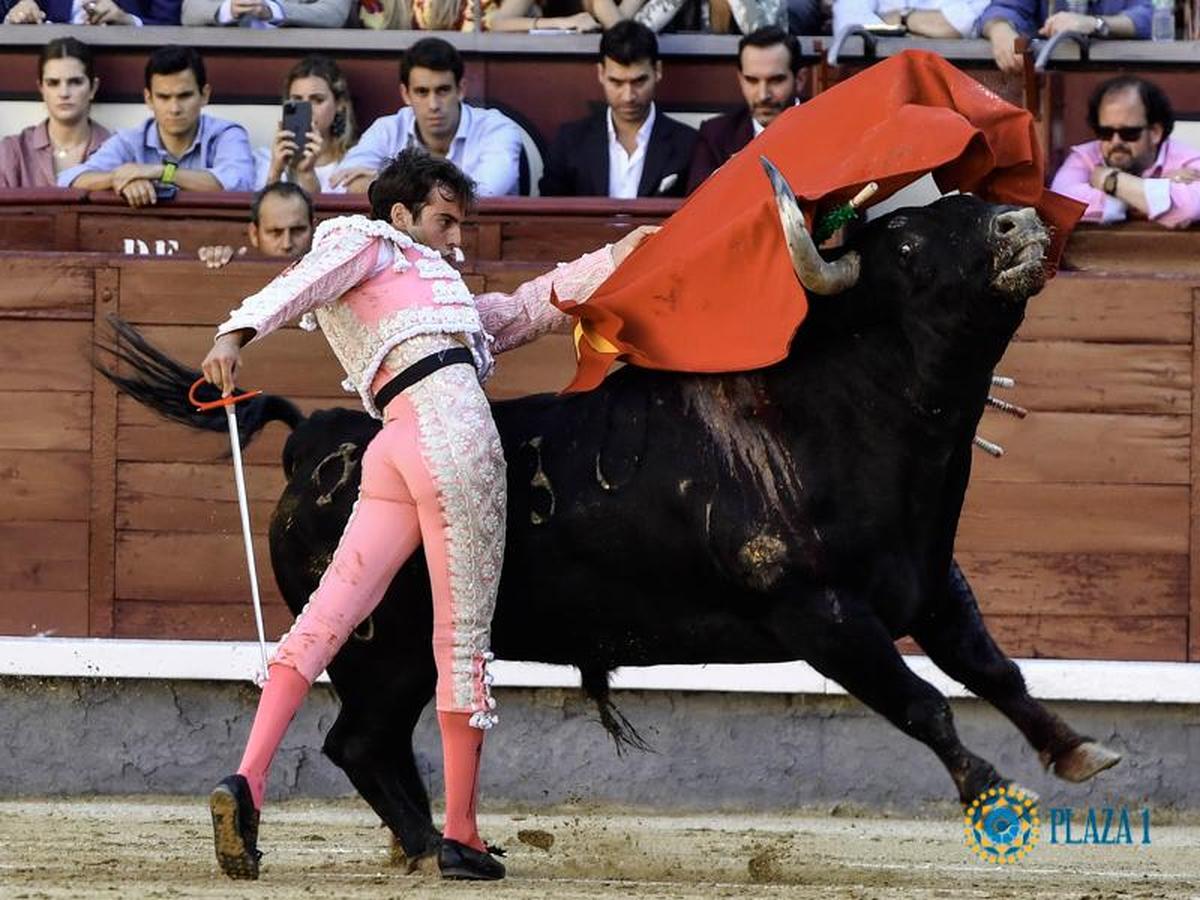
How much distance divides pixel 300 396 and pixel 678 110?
57.2 inches

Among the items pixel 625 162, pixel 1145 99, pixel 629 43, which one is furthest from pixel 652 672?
pixel 1145 99

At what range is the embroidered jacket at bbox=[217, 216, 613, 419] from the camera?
485cm

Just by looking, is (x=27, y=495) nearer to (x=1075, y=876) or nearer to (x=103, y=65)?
(x=103, y=65)

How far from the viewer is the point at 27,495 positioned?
7078 millimetres

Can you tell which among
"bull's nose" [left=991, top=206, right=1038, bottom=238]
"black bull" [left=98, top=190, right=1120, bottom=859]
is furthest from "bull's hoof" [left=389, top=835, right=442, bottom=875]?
"bull's nose" [left=991, top=206, right=1038, bottom=238]

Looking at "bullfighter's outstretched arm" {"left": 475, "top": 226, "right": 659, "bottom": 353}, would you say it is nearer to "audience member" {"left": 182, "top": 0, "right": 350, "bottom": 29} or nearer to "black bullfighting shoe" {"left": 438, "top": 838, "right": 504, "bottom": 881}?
"black bullfighting shoe" {"left": 438, "top": 838, "right": 504, "bottom": 881}

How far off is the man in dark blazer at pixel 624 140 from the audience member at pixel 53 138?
54.4 inches

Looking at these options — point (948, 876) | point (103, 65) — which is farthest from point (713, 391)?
point (103, 65)

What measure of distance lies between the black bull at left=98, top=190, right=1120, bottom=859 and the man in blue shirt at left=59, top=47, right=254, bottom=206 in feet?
6.93

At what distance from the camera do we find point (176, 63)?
7207 millimetres

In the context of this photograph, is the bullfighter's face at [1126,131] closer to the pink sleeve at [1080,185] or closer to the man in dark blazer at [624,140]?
the pink sleeve at [1080,185]

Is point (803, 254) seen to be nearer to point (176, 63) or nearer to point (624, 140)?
point (624, 140)

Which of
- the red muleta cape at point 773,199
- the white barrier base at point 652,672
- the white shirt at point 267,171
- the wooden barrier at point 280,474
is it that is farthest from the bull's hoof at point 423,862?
the white shirt at point 267,171

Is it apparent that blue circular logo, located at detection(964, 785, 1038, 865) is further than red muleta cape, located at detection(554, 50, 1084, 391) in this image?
No
